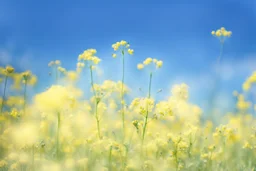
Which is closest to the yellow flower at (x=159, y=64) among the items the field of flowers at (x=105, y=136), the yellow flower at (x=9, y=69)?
the field of flowers at (x=105, y=136)

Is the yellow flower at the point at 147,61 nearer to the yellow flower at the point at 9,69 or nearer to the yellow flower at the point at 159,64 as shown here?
the yellow flower at the point at 159,64

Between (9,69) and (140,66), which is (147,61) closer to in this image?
(140,66)

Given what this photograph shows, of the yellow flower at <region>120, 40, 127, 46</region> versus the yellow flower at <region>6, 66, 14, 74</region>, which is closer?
the yellow flower at <region>120, 40, 127, 46</region>

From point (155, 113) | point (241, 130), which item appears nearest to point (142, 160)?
point (155, 113)

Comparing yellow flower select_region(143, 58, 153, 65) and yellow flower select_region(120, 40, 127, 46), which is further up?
yellow flower select_region(120, 40, 127, 46)

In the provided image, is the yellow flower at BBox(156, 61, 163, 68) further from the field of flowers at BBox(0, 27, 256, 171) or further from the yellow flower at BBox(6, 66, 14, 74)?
the yellow flower at BBox(6, 66, 14, 74)

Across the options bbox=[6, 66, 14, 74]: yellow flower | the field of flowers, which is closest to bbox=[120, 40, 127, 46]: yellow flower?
the field of flowers

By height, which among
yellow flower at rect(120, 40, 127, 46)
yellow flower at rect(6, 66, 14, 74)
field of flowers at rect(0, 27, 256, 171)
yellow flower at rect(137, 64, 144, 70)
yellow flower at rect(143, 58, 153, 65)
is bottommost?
field of flowers at rect(0, 27, 256, 171)

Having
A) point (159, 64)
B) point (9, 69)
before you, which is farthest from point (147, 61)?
point (9, 69)

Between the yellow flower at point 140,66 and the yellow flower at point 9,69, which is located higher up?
the yellow flower at point 140,66

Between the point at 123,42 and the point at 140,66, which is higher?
the point at 123,42

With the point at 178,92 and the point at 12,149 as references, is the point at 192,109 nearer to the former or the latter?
the point at 178,92
